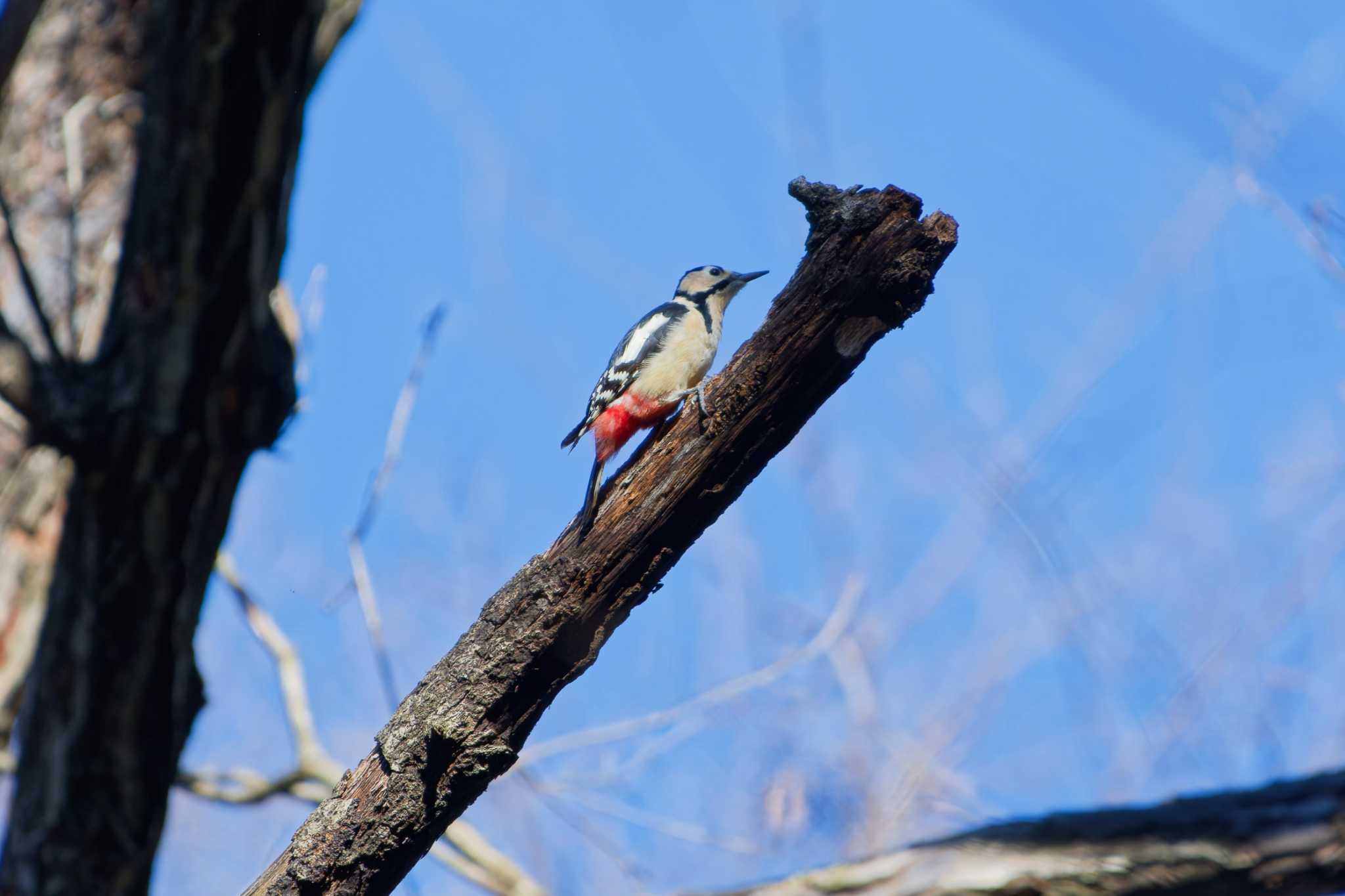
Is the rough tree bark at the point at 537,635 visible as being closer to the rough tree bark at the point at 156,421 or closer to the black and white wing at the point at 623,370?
the rough tree bark at the point at 156,421

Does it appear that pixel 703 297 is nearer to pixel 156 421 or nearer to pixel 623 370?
pixel 623 370

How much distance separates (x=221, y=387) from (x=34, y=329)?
130 centimetres

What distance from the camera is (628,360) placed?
4.02m

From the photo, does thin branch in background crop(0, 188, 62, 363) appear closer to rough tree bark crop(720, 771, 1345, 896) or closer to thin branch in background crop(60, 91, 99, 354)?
thin branch in background crop(60, 91, 99, 354)

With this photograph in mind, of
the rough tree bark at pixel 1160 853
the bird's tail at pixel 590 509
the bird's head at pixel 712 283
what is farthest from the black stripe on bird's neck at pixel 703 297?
the rough tree bark at pixel 1160 853

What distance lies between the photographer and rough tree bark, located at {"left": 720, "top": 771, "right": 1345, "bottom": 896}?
252 centimetres

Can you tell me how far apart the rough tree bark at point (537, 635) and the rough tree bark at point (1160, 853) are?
919 millimetres

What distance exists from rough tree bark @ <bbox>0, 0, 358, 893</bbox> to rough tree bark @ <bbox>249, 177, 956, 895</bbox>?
0.52 meters

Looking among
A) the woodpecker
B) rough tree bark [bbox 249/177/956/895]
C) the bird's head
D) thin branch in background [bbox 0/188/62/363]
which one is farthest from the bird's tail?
the bird's head

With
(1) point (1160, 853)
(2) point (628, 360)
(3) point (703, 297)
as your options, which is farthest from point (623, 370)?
(1) point (1160, 853)

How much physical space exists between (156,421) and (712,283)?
10.3 feet

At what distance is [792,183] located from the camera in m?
2.35

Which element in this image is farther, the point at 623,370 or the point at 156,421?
the point at 623,370

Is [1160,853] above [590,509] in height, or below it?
below
